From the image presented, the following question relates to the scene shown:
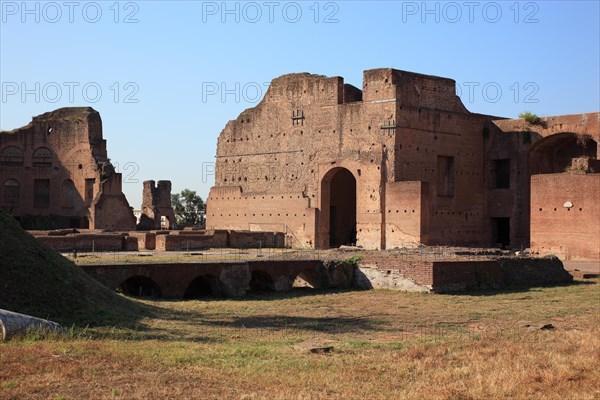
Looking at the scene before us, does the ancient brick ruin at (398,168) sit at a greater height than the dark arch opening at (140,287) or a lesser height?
greater

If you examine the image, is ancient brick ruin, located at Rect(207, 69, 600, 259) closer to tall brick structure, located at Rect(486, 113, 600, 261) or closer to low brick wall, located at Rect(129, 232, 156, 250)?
tall brick structure, located at Rect(486, 113, 600, 261)

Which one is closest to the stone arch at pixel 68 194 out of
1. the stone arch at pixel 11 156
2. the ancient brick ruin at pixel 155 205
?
the stone arch at pixel 11 156

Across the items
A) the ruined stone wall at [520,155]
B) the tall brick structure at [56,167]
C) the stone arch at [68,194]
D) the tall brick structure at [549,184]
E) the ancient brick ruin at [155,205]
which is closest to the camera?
the tall brick structure at [549,184]

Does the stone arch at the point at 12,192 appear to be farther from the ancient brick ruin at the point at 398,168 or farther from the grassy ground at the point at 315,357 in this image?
the grassy ground at the point at 315,357

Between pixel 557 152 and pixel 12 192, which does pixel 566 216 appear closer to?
pixel 557 152

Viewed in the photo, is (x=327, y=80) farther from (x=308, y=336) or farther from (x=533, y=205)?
(x=308, y=336)

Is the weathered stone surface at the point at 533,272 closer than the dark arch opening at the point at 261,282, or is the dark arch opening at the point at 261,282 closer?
the dark arch opening at the point at 261,282

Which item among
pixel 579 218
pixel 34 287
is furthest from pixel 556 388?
pixel 579 218

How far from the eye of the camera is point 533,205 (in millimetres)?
28531

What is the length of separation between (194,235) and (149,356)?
1907cm

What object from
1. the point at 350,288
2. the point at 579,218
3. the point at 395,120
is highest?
the point at 395,120

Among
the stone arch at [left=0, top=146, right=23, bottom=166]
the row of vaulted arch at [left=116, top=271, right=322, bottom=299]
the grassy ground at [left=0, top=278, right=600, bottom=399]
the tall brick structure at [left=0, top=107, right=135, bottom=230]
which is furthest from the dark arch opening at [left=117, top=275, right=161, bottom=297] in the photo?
the stone arch at [left=0, top=146, right=23, bottom=166]

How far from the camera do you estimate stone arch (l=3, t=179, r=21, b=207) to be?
3881 cm

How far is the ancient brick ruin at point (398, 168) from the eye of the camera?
95.5ft
